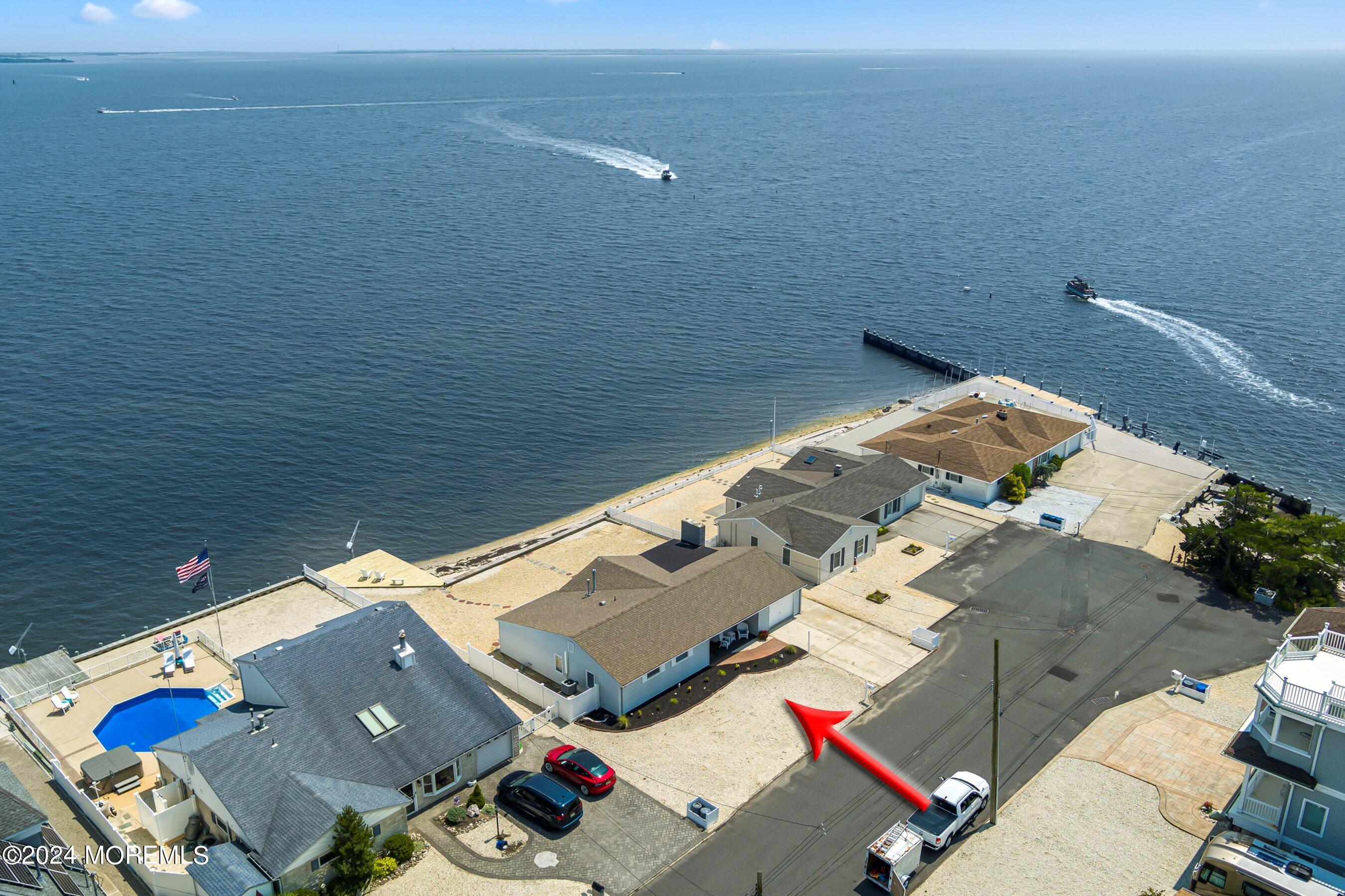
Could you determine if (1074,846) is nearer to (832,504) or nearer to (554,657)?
(554,657)

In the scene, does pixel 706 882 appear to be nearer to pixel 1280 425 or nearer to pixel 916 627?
pixel 916 627

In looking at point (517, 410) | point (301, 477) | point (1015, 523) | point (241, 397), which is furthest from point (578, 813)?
point (241, 397)

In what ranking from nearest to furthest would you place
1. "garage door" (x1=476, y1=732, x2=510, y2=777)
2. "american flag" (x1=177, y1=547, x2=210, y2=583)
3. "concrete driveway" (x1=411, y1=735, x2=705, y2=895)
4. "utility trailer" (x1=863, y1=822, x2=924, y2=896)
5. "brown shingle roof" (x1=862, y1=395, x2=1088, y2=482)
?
"utility trailer" (x1=863, y1=822, x2=924, y2=896)
"concrete driveway" (x1=411, y1=735, x2=705, y2=895)
"garage door" (x1=476, y1=732, x2=510, y2=777)
"american flag" (x1=177, y1=547, x2=210, y2=583)
"brown shingle roof" (x1=862, y1=395, x2=1088, y2=482)

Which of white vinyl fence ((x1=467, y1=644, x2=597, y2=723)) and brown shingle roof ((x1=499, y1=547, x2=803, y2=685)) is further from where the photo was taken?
brown shingle roof ((x1=499, y1=547, x2=803, y2=685))

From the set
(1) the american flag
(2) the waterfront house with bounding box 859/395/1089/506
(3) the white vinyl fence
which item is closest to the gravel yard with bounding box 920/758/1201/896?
(3) the white vinyl fence

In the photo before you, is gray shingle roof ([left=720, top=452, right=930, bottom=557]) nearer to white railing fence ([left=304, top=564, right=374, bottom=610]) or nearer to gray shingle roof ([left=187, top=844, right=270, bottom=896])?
white railing fence ([left=304, top=564, right=374, bottom=610])

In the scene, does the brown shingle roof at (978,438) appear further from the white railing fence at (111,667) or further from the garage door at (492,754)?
the white railing fence at (111,667)

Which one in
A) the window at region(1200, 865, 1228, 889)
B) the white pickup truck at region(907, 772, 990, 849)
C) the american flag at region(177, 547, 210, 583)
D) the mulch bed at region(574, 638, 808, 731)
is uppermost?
the american flag at region(177, 547, 210, 583)

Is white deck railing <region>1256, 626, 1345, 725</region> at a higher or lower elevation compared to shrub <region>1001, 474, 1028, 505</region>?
higher
